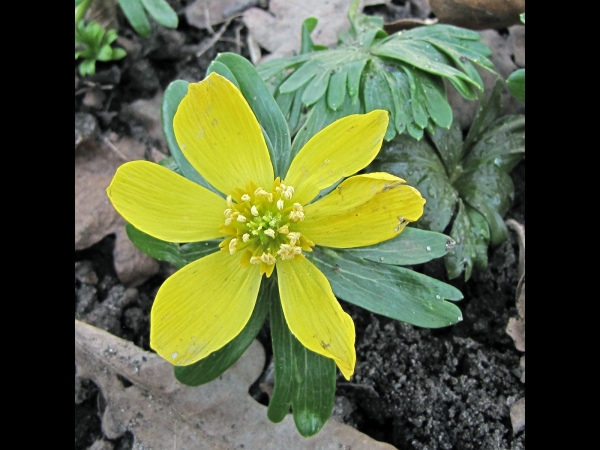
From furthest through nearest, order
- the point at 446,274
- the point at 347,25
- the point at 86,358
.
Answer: the point at 347,25, the point at 446,274, the point at 86,358

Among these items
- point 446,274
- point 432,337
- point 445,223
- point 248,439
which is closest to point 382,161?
point 445,223

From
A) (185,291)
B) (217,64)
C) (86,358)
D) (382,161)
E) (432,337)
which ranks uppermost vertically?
(217,64)

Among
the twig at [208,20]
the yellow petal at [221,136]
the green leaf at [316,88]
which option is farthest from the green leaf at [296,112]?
the twig at [208,20]

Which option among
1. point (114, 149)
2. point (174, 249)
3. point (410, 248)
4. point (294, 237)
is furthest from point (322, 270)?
point (114, 149)

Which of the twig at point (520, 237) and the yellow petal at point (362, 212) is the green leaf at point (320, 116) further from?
the twig at point (520, 237)

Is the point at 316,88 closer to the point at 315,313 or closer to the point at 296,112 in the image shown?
the point at 296,112

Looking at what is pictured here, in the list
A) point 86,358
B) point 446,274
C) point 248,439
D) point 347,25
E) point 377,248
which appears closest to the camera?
point 377,248

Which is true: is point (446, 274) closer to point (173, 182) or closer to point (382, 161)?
point (382, 161)
